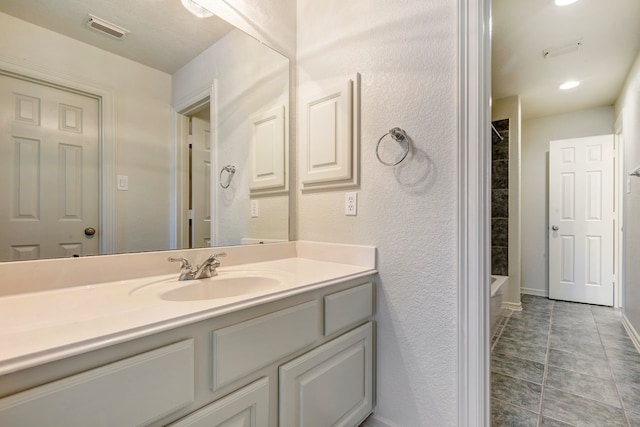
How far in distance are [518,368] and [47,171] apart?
2.68 metres

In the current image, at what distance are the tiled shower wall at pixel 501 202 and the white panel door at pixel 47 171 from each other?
3480 millimetres

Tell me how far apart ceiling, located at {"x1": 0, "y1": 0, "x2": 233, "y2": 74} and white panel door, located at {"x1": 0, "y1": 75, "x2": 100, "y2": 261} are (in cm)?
23

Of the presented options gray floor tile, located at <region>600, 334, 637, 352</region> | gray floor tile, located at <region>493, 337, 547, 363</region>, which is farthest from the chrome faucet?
gray floor tile, located at <region>600, 334, 637, 352</region>

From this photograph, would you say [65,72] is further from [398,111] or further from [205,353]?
[398,111]

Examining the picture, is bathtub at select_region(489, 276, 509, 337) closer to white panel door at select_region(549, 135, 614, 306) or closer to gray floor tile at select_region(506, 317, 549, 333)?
gray floor tile at select_region(506, 317, 549, 333)

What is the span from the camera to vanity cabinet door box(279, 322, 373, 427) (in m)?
0.97

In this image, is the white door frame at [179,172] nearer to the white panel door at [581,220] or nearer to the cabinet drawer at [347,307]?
the cabinet drawer at [347,307]

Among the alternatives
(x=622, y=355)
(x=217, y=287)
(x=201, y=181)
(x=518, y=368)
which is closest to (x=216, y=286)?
(x=217, y=287)

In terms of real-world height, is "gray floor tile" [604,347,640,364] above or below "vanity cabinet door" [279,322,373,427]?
below

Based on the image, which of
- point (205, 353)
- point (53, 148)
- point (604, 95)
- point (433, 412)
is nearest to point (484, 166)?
point (433, 412)

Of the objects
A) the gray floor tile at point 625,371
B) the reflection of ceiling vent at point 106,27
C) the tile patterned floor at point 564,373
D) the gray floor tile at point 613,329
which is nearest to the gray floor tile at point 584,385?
the tile patterned floor at point 564,373

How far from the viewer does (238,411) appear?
2.70 ft

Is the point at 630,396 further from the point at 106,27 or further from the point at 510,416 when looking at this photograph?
the point at 106,27

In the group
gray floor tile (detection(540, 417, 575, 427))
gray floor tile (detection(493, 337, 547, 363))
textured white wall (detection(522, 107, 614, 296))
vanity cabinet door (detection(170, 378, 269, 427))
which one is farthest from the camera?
textured white wall (detection(522, 107, 614, 296))
